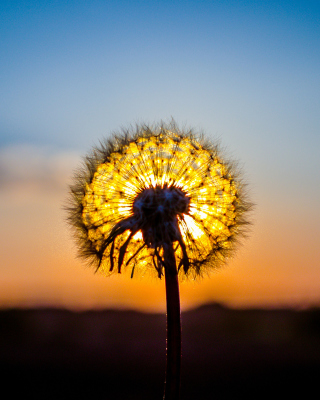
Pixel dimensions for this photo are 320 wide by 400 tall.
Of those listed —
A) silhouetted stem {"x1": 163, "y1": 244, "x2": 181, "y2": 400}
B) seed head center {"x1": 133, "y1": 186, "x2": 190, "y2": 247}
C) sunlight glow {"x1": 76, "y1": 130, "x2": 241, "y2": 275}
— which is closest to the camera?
silhouetted stem {"x1": 163, "y1": 244, "x2": 181, "y2": 400}

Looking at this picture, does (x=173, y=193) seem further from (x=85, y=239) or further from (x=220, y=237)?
(x=85, y=239)

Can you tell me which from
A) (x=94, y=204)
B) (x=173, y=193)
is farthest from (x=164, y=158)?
(x=94, y=204)

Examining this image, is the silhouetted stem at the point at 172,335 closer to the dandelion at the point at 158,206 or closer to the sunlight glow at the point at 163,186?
the dandelion at the point at 158,206

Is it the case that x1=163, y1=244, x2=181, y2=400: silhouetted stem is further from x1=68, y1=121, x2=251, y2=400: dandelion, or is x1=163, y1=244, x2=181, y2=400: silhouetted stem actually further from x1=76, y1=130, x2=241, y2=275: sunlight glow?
x1=76, y1=130, x2=241, y2=275: sunlight glow

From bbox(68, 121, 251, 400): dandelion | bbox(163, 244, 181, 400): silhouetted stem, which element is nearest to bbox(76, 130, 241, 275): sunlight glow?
bbox(68, 121, 251, 400): dandelion

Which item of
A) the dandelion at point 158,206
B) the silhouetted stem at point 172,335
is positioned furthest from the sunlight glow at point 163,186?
the silhouetted stem at point 172,335
